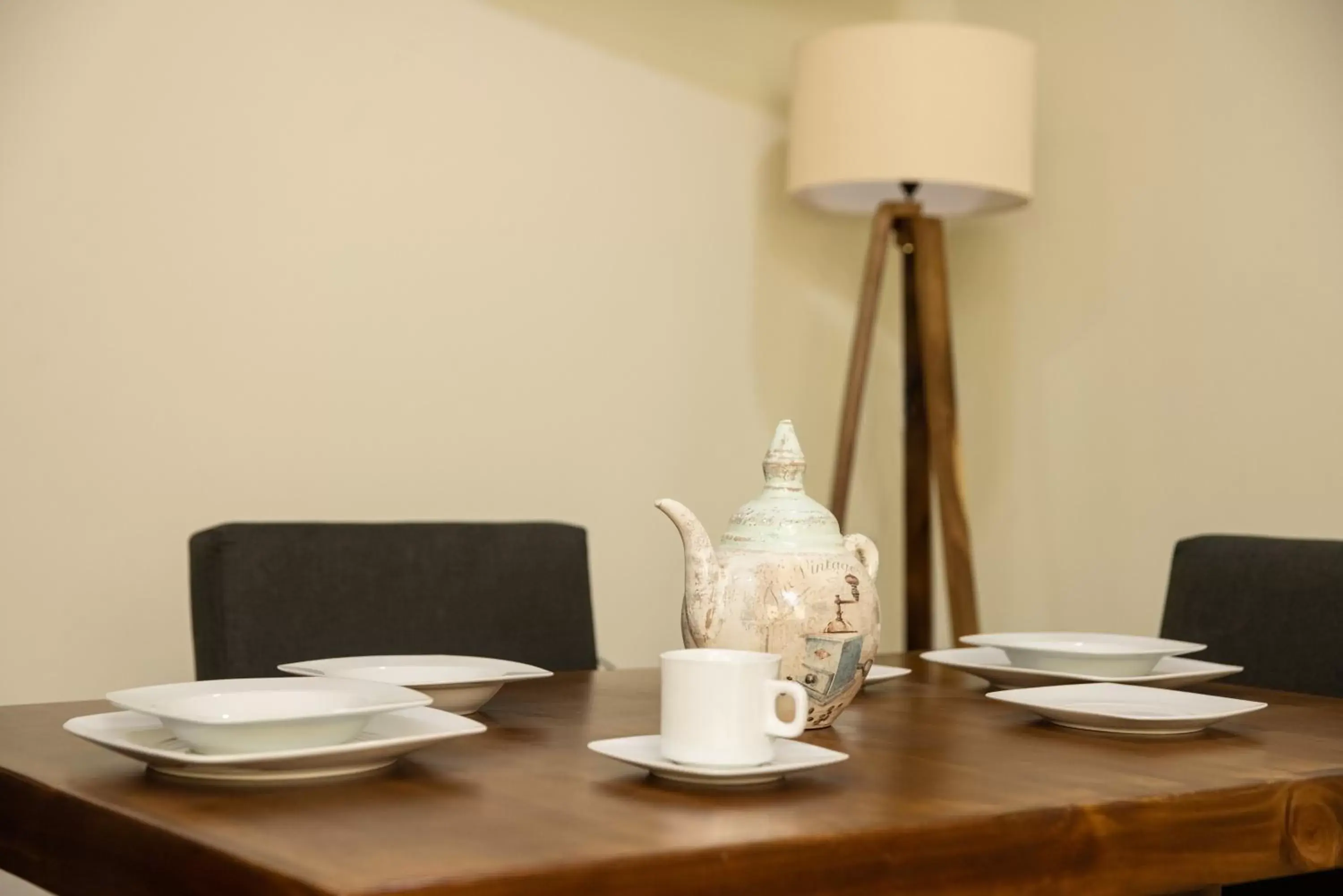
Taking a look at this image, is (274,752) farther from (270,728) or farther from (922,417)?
(922,417)

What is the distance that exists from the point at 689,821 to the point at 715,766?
0.09 meters

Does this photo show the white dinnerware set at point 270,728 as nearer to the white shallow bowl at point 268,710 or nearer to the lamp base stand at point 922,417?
the white shallow bowl at point 268,710

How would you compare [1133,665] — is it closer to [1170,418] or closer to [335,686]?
[335,686]

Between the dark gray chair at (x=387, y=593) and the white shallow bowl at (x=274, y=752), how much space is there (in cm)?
56

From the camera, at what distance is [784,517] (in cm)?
124

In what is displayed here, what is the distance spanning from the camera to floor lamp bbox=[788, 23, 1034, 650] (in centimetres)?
273

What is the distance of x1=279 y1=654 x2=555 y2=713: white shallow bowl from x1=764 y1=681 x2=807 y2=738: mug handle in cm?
38

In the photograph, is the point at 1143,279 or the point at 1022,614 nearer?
the point at 1143,279

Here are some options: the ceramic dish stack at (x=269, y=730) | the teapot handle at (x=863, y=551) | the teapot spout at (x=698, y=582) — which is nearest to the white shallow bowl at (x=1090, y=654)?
→ the teapot handle at (x=863, y=551)

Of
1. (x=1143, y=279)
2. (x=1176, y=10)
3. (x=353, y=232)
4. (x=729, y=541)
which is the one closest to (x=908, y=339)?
(x=1143, y=279)

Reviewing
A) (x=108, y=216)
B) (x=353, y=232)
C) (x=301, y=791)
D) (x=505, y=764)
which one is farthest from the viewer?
(x=353, y=232)

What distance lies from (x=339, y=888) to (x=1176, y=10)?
2769 mm

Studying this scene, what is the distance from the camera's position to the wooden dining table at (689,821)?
76cm

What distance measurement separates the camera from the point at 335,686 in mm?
1110
